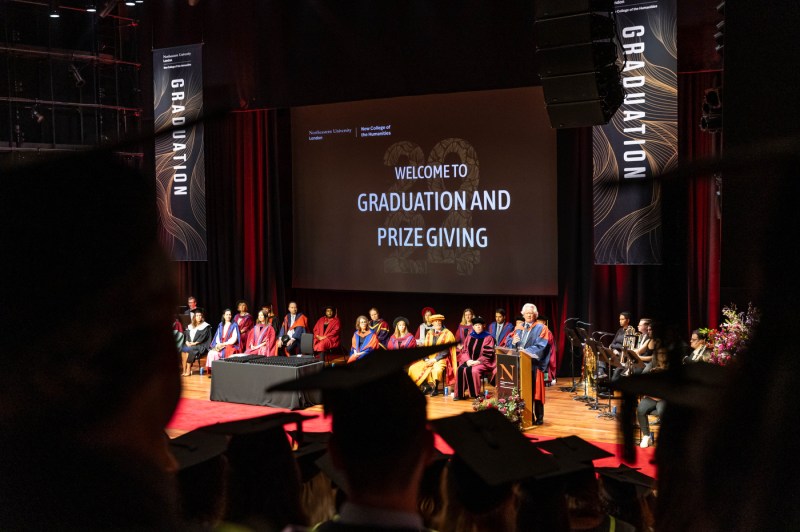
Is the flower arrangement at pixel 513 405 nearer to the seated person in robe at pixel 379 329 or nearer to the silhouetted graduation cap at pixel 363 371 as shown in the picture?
the seated person in robe at pixel 379 329

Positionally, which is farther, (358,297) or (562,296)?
(358,297)

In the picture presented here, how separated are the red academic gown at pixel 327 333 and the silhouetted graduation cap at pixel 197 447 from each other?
1181cm

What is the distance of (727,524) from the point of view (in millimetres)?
686

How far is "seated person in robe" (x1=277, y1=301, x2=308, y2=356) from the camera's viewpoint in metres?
Result: 12.8

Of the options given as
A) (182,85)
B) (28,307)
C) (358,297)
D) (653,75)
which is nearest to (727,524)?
(28,307)

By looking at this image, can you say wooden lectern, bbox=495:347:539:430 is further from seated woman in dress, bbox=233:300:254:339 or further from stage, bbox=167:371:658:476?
seated woman in dress, bbox=233:300:254:339

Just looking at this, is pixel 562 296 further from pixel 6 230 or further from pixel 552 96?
pixel 6 230

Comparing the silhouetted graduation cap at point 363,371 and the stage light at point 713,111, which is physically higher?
the stage light at point 713,111

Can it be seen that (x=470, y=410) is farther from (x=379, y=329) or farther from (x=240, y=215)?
(x=240, y=215)

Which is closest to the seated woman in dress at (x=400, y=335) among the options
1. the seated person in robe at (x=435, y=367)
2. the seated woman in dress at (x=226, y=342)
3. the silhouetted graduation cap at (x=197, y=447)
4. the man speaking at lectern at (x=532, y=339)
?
the seated person in robe at (x=435, y=367)

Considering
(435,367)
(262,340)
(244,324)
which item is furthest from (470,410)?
(244,324)

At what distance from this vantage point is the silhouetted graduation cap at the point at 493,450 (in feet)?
4.68

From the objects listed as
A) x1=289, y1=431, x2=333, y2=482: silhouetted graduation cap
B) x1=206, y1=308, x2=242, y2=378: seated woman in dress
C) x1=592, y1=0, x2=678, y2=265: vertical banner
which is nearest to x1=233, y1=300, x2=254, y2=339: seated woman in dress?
x1=206, y1=308, x2=242, y2=378: seated woman in dress

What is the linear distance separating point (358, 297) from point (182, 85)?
4887mm
